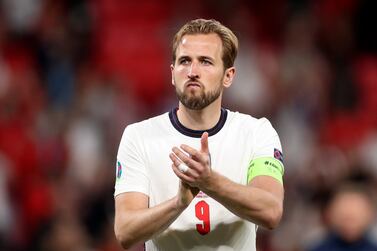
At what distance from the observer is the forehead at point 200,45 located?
4965mm

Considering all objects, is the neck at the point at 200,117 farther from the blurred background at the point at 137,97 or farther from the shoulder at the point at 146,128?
the blurred background at the point at 137,97

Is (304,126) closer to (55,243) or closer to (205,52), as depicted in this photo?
(55,243)

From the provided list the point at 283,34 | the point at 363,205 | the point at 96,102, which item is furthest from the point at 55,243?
the point at 283,34

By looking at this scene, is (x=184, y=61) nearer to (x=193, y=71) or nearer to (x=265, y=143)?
(x=193, y=71)

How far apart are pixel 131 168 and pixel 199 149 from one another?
37cm

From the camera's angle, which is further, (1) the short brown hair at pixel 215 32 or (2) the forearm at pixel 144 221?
(1) the short brown hair at pixel 215 32

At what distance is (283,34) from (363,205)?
4.71 meters

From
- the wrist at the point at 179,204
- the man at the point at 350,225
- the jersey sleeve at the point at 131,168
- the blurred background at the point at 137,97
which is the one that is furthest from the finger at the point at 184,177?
the blurred background at the point at 137,97

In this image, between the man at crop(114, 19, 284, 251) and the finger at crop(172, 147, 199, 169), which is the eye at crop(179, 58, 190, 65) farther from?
the finger at crop(172, 147, 199, 169)

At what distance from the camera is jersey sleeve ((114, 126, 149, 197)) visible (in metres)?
4.98

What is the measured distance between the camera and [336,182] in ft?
31.2

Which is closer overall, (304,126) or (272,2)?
(304,126)

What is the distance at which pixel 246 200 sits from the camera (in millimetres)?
4543

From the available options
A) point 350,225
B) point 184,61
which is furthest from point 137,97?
point 184,61
